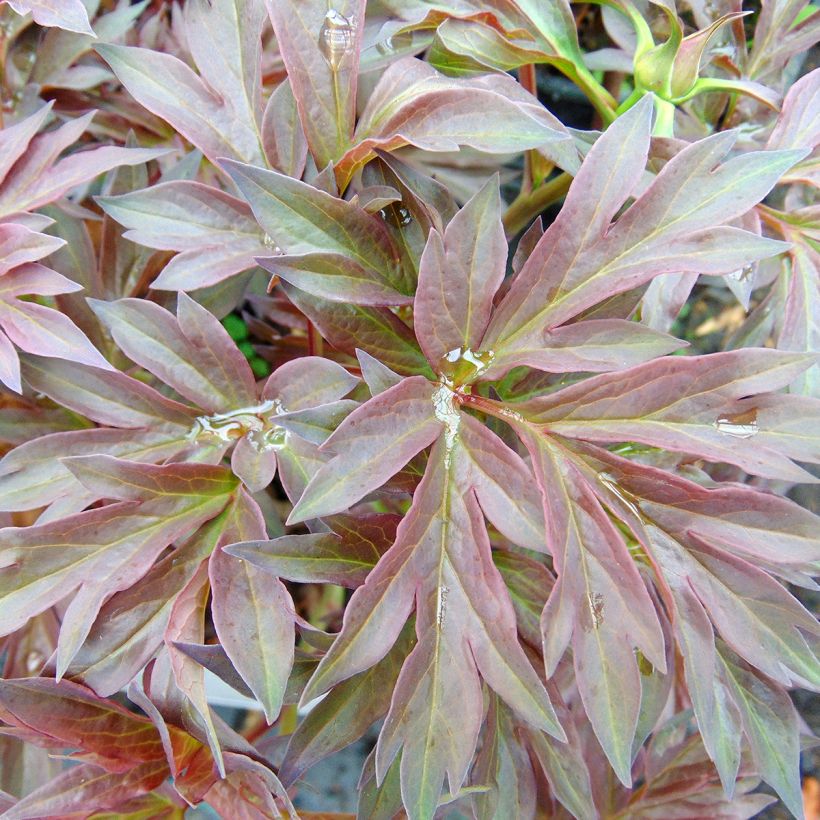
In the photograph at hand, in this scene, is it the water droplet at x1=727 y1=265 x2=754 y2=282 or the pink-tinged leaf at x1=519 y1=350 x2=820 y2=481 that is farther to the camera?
the water droplet at x1=727 y1=265 x2=754 y2=282

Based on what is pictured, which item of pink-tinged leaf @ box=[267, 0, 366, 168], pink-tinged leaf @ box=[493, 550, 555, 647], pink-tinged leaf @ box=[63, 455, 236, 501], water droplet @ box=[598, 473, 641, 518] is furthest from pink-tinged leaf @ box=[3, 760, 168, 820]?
pink-tinged leaf @ box=[267, 0, 366, 168]

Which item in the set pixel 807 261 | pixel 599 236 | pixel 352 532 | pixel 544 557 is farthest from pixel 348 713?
pixel 807 261

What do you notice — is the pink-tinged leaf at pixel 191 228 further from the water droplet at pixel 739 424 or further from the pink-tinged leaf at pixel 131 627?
the water droplet at pixel 739 424

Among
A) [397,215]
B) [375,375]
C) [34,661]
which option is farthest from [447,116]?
[34,661]

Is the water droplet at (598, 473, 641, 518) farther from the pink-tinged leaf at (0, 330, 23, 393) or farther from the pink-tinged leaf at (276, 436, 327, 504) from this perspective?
the pink-tinged leaf at (0, 330, 23, 393)

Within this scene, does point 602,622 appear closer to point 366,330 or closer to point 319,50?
point 366,330

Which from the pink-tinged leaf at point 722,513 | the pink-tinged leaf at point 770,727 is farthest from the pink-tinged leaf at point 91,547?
the pink-tinged leaf at point 770,727
